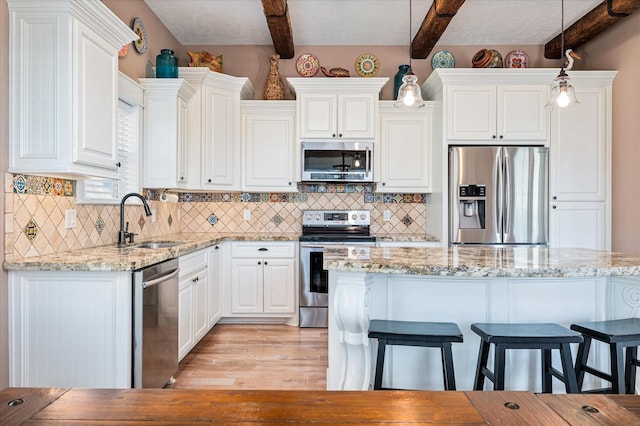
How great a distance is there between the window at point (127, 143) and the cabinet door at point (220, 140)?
661 millimetres

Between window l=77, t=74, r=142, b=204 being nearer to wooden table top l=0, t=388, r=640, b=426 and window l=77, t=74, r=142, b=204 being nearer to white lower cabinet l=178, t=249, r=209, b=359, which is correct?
white lower cabinet l=178, t=249, r=209, b=359

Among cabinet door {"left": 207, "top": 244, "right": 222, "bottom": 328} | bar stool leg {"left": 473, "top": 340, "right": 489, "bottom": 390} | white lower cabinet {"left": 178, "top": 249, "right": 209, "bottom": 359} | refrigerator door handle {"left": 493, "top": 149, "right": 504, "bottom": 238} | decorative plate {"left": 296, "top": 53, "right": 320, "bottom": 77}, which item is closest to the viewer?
bar stool leg {"left": 473, "top": 340, "right": 489, "bottom": 390}

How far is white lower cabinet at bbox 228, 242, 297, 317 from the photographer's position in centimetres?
397

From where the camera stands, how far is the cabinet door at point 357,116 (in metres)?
4.03

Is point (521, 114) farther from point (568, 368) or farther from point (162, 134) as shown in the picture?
point (162, 134)

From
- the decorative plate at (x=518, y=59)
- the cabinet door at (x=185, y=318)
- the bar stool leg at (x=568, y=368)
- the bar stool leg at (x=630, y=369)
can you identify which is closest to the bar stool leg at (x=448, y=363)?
the bar stool leg at (x=568, y=368)

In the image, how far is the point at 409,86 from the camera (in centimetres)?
245

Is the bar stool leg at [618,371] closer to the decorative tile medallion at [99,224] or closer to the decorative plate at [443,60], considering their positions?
the decorative tile medallion at [99,224]

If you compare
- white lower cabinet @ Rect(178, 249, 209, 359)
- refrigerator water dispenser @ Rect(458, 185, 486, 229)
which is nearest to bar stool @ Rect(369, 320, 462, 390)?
white lower cabinet @ Rect(178, 249, 209, 359)

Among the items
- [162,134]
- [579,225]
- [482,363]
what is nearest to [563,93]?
[482,363]

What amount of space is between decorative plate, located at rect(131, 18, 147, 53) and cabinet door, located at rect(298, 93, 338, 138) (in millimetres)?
1428

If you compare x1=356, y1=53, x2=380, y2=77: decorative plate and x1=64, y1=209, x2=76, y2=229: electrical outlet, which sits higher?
x1=356, y1=53, x2=380, y2=77: decorative plate

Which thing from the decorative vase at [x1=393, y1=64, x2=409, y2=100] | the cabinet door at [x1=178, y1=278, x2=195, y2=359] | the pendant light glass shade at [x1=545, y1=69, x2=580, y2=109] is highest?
the decorative vase at [x1=393, y1=64, x2=409, y2=100]

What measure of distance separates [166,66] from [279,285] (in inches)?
86.6
